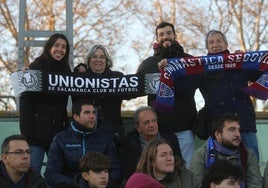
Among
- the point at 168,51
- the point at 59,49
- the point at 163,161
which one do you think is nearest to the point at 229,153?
the point at 163,161

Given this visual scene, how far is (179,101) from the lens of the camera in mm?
6703

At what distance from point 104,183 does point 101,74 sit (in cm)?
160

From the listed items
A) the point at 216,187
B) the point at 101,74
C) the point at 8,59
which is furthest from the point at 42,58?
the point at 8,59

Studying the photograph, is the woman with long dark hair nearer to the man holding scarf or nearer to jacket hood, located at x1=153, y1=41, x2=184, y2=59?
jacket hood, located at x1=153, y1=41, x2=184, y2=59

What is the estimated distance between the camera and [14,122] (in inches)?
301

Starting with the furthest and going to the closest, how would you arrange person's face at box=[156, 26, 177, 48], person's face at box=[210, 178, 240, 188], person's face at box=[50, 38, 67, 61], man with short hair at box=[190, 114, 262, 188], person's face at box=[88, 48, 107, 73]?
person's face at box=[156, 26, 177, 48]
person's face at box=[88, 48, 107, 73]
person's face at box=[50, 38, 67, 61]
man with short hair at box=[190, 114, 262, 188]
person's face at box=[210, 178, 240, 188]

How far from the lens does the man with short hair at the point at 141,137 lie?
20.2 ft

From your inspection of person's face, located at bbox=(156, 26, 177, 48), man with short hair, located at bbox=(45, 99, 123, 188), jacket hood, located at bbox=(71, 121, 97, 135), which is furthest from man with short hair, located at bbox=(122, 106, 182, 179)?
person's face, located at bbox=(156, 26, 177, 48)

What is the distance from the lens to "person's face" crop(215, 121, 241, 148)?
19.3 feet

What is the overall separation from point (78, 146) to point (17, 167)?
78 cm

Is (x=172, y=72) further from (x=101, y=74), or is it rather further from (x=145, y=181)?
(x=145, y=181)

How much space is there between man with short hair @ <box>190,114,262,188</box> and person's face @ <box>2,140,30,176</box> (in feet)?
5.42

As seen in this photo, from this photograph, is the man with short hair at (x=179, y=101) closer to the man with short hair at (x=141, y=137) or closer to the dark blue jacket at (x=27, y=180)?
the man with short hair at (x=141, y=137)

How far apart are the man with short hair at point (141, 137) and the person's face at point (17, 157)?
3.81 feet
